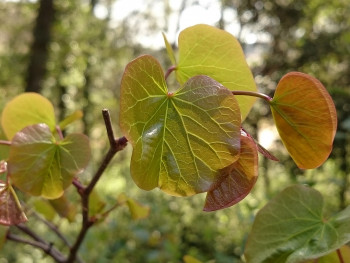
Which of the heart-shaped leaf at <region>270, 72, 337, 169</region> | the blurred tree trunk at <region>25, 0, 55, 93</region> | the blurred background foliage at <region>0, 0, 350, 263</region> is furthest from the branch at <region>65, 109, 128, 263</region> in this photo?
the blurred tree trunk at <region>25, 0, 55, 93</region>

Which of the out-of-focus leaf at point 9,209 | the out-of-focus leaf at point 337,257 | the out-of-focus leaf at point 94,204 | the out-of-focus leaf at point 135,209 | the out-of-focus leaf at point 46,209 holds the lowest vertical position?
the out-of-focus leaf at point 46,209

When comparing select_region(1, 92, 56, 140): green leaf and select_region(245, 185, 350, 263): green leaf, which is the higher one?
select_region(1, 92, 56, 140): green leaf

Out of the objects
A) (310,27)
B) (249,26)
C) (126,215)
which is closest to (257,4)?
(249,26)

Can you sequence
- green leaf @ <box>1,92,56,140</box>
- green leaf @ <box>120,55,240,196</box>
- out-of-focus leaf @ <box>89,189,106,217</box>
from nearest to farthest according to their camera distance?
1. green leaf @ <box>120,55,240,196</box>
2. green leaf @ <box>1,92,56,140</box>
3. out-of-focus leaf @ <box>89,189,106,217</box>

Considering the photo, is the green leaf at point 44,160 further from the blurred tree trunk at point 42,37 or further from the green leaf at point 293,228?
the blurred tree trunk at point 42,37

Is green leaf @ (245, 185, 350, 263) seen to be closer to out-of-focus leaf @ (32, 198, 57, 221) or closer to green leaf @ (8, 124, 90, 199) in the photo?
green leaf @ (8, 124, 90, 199)

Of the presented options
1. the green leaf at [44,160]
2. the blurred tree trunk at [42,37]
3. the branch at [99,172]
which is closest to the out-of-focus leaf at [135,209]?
the branch at [99,172]

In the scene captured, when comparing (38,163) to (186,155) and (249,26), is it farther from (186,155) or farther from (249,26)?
(249,26)
